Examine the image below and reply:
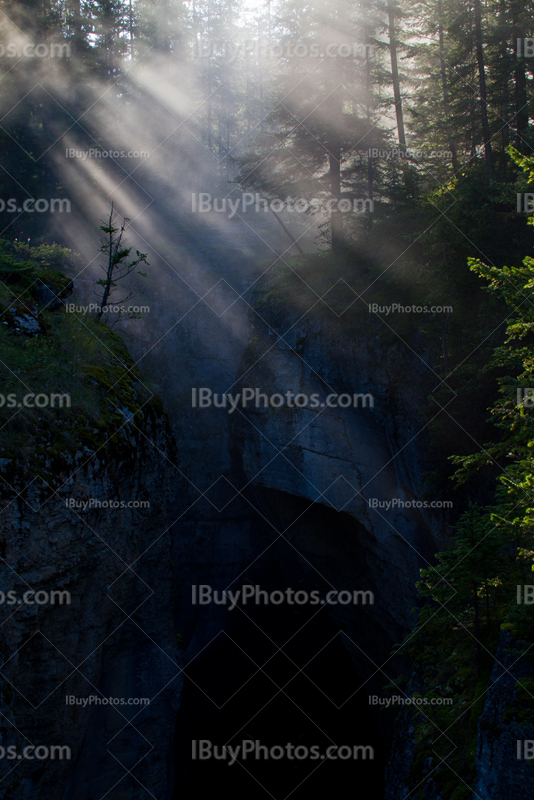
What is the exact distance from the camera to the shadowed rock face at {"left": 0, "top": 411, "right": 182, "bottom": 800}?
6.75 meters

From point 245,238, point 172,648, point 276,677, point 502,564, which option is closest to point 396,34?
point 245,238

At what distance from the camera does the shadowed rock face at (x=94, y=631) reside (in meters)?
6.75

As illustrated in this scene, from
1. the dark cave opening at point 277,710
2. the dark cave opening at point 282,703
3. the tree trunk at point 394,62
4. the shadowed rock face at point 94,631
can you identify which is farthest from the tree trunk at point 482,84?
the dark cave opening at point 277,710

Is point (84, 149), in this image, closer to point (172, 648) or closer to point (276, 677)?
point (172, 648)

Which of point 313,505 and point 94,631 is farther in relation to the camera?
point 313,505

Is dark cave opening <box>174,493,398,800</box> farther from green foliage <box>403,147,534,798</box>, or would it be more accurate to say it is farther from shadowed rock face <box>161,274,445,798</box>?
green foliage <box>403,147,534,798</box>

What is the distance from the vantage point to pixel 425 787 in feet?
21.7

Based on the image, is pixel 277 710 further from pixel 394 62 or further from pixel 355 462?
pixel 394 62

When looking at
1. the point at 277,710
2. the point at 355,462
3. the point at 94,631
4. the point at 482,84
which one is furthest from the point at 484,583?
the point at 277,710

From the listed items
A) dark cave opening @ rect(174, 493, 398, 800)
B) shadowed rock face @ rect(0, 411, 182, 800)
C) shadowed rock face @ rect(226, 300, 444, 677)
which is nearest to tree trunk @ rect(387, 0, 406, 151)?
shadowed rock face @ rect(226, 300, 444, 677)

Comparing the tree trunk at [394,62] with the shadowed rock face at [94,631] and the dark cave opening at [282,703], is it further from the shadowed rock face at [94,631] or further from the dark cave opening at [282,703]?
the shadowed rock face at [94,631]

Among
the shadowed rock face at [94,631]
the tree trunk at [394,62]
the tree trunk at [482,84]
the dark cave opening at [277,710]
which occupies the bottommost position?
the dark cave opening at [277,710]

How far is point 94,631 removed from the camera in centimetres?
845

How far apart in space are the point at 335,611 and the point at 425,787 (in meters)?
12.0
